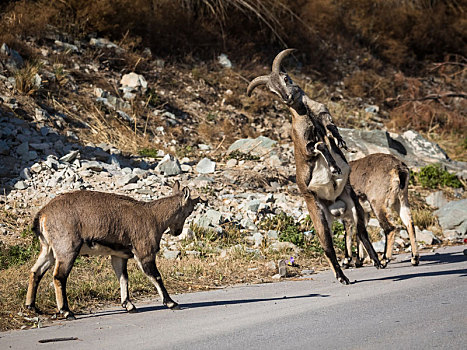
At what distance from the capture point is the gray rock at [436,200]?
56.5ft

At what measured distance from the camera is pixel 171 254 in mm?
11852

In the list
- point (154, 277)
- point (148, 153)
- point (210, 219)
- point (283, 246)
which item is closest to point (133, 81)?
point (148, 153)

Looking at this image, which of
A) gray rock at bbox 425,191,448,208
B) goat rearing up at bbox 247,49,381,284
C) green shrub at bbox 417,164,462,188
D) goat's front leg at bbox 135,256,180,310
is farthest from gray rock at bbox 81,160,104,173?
green shrub at bbox 417,164,462,188

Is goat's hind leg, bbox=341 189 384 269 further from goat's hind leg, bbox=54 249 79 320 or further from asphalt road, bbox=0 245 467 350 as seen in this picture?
goat's hind leg, bbox=54 249 79 320

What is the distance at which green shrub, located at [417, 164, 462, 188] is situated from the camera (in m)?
18.5

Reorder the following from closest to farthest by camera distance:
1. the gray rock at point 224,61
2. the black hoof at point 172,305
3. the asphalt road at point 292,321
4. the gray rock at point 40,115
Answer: the asphalt road at point 292,321 → the black hoof at point 172,305 → the gray rock at point 40,115 → the gray rock at point 224,61

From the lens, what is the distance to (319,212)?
9719mm

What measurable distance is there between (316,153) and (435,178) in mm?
10450

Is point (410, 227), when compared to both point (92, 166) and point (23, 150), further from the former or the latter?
point (23, 150)

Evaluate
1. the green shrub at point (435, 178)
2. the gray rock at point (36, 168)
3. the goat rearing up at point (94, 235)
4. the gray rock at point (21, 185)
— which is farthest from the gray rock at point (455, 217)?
the gray rock at point (21, 185)

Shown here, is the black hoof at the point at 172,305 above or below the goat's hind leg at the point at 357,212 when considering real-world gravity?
below

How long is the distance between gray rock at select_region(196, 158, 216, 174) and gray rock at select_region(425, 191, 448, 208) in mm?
6166

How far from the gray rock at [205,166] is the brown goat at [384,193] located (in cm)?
487

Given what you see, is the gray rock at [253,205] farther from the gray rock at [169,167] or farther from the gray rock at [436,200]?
the gray rock at [436,200]
